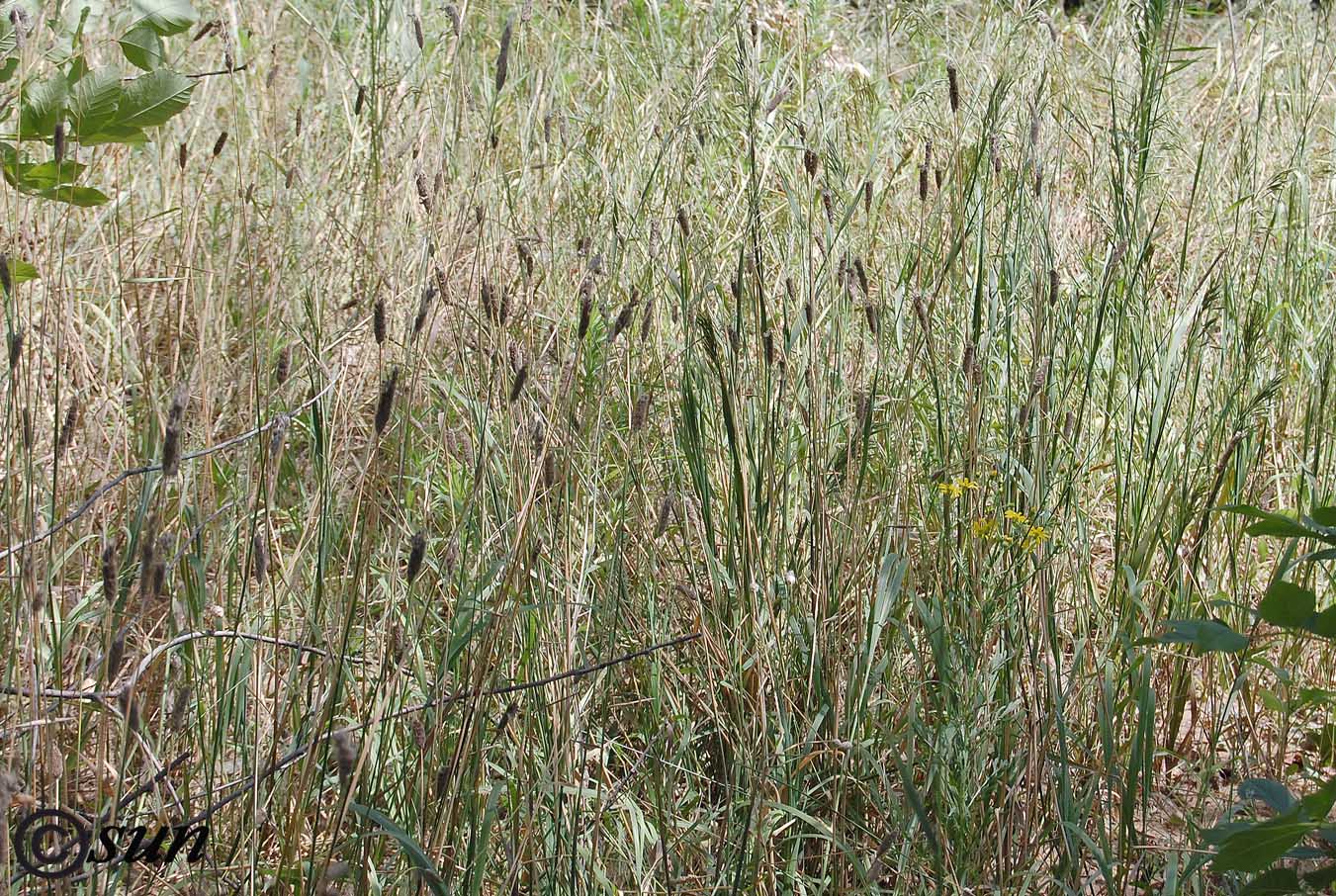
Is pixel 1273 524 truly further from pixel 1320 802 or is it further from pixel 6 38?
pixel 6 38

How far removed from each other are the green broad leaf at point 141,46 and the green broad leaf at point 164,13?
2 cm

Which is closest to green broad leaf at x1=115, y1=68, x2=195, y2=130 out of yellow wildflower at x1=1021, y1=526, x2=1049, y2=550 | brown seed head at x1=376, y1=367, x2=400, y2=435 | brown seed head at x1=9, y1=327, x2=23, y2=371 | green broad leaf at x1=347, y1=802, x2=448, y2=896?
brown seed head at x1=9, y1=327, x2=23, y2=371

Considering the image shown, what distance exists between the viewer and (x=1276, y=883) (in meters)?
1.13

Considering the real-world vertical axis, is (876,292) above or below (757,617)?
above

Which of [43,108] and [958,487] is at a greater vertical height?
[43,108]

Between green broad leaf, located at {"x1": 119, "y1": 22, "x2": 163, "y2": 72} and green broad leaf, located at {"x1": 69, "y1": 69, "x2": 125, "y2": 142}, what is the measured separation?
0.13 feet

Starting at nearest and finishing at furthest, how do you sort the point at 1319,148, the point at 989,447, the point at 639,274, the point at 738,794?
the point at 738,794 → the point at 989,447 → the point at 639,274 → the point at 1319,148

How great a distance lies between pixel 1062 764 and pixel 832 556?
43 centimetres

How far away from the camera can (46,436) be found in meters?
2.13

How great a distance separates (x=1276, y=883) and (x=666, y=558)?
0.92m

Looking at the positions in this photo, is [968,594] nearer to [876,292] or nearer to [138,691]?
[876,292]

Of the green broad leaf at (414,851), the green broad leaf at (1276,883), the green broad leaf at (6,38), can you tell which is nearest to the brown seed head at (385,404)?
the green broad leaf at (414,851)

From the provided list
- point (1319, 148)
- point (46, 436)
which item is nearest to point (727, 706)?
point (46, 436)

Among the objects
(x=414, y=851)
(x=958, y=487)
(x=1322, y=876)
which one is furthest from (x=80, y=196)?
(x=1322, y=876)
